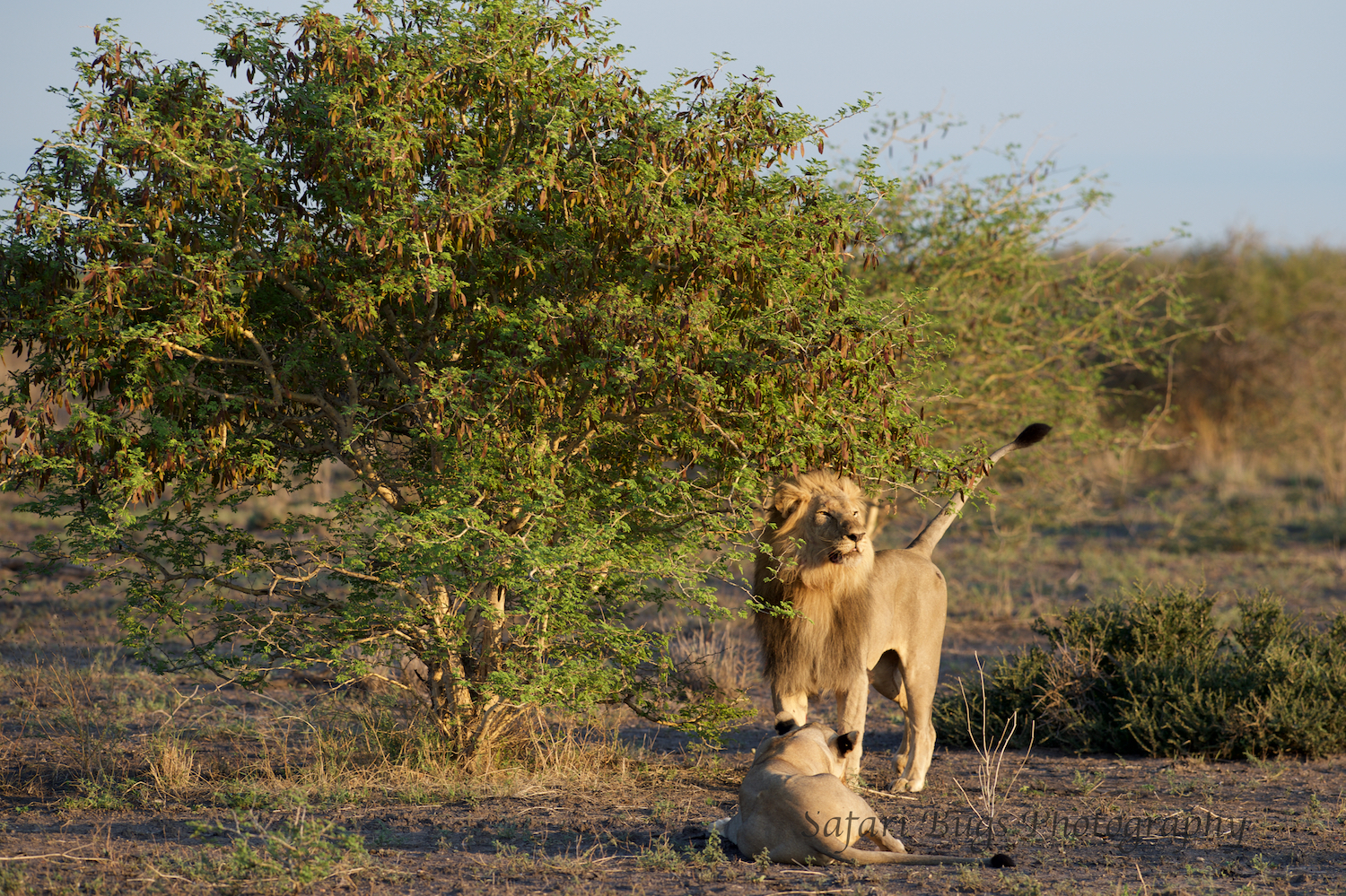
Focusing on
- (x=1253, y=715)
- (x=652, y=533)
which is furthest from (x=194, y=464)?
(x=1253, y=715)

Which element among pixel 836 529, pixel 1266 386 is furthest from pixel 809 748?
pixel 1266 386

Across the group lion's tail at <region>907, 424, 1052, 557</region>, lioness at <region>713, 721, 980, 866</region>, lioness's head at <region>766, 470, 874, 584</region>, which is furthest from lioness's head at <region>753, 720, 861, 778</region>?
lion's tail at <region>907, 424, 1052, 557</region>

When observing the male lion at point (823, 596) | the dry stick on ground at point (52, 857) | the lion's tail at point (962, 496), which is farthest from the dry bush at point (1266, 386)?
the dry stick on ground at point (52, 857)

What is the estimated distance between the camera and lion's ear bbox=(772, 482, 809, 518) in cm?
622

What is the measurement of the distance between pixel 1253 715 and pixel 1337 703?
648mm

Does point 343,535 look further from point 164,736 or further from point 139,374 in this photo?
point 164,736

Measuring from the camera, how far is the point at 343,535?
5.55 meters

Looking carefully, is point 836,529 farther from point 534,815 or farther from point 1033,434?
point 534,815

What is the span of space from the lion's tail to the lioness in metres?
1.76

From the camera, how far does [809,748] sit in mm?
5441

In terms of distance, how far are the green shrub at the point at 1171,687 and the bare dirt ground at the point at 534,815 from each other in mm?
211

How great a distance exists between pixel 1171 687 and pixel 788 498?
10.7 ft

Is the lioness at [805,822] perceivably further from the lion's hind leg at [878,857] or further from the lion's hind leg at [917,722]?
the lion's hind leg at [917,722]

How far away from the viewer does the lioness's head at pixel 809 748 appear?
5289mm
